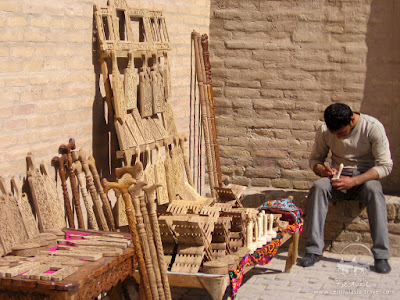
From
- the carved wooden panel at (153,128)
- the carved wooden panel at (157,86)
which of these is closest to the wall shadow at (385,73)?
the carved wooden panel at (157,86)

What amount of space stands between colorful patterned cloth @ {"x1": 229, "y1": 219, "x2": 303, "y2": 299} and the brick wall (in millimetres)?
1310

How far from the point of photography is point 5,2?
4.42 meters

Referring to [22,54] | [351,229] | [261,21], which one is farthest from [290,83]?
[22,54]

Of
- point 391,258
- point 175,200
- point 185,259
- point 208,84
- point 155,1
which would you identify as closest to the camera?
point 185,259

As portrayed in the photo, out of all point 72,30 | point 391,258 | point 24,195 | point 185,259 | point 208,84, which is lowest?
point 391,258

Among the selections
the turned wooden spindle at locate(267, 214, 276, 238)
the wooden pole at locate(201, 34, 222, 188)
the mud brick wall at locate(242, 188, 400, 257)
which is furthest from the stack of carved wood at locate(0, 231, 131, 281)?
the mud brick wall at locate(242, 188, 400, 257)

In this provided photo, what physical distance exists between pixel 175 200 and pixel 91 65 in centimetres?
128

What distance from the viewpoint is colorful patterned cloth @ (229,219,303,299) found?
503 cm

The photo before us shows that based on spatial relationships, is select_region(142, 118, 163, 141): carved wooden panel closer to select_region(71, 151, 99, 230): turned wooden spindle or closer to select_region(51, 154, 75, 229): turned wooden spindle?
select_region(71, 151, 99, 230): turned wooden spindle

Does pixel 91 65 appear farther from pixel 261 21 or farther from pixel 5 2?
pixel 261 21

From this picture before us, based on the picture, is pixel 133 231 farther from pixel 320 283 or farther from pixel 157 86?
pixel 320 283

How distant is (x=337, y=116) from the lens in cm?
641

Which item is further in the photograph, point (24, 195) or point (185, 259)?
point (185, 259)

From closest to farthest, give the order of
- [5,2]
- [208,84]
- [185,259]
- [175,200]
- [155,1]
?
1. [5,2]
2. [185,259]
3. [175,200]
4. [155,1]
5. [208,84]
